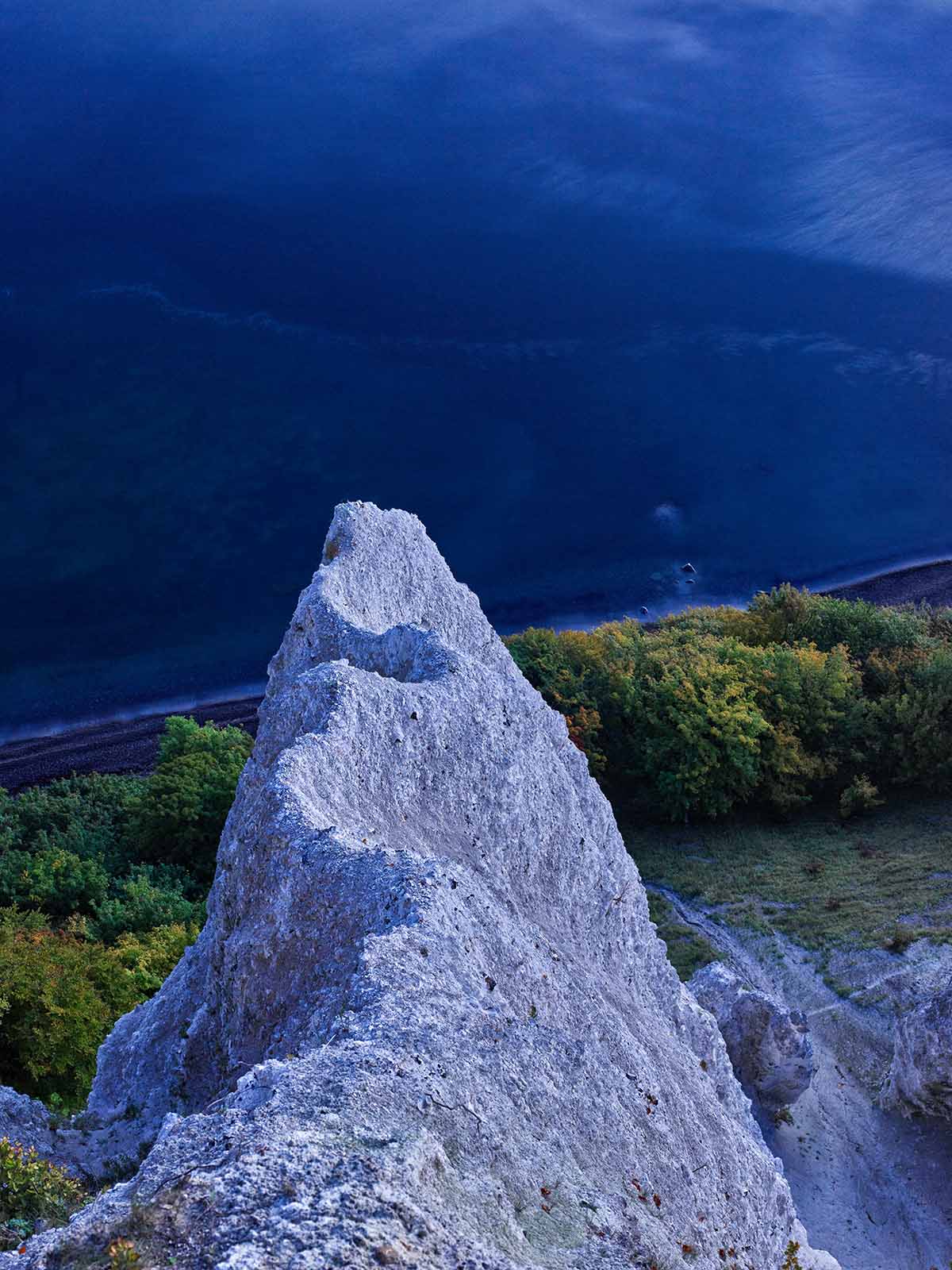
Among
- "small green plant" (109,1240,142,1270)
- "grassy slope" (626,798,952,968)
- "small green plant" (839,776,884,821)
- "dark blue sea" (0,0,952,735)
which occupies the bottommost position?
"grassy slope" (626,798,952,968)

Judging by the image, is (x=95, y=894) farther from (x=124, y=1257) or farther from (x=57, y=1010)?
(x=124, y=1257)

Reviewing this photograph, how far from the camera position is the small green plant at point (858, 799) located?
5500cm

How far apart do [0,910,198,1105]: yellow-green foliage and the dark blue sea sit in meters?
47.0

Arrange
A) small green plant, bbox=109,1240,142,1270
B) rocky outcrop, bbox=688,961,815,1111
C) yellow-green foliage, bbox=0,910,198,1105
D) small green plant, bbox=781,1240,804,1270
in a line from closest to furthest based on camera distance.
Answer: small green plant, bbox=109,1240,142,1270 → small green plant, bbox=781,1240,804,1270 → yellow-green foliage, bbox=0,910,198,1105 → rocky outcrop, bbox=688,961,815,1111

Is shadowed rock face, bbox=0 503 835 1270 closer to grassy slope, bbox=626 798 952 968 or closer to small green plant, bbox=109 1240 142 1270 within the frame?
small green plant, bbox=109 1240 142 1270

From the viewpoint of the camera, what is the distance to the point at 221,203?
123750 millimetres

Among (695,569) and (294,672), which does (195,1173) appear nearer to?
(294,672)

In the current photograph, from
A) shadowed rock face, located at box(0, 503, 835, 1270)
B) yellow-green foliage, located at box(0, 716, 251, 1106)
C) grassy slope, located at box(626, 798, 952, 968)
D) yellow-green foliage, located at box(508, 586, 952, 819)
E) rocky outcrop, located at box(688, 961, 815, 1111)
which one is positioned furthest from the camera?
yellow-green foliage, located at box(508, 586, 952, 819)

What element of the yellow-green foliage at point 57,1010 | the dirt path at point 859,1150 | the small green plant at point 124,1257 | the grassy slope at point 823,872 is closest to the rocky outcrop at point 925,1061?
the dirt path at point 859,1150

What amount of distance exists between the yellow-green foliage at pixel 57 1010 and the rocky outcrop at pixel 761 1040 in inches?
705

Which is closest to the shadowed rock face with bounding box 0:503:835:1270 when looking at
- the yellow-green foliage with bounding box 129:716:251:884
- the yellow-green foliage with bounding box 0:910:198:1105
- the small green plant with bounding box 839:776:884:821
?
the yellow-green foliage with bounding box 0:910:198:1105

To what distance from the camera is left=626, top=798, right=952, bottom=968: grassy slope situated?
44.8 metres

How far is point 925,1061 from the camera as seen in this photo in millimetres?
34844

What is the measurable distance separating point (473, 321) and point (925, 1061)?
293ft
